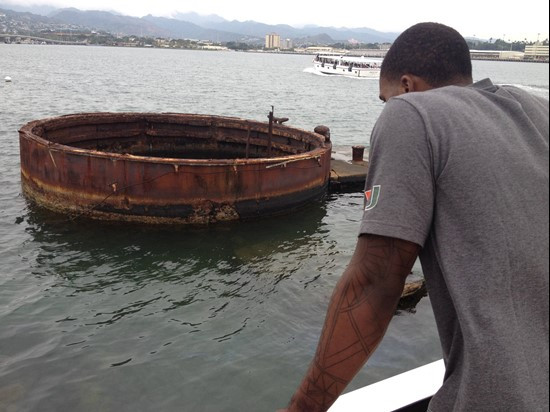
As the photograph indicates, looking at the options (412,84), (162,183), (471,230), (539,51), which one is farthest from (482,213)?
(162,183)

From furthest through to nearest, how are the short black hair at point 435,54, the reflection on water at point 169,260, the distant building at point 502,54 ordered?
the reflection on water at point 169,260 → the distant building at point 502,54 → the short black hair at point 435,54

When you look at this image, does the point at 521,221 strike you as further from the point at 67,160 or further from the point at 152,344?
the point at 67,160

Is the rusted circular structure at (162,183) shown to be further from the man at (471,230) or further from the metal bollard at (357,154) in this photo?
the man at (471,230)

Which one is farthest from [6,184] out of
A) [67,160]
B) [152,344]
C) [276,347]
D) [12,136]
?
[276,347]

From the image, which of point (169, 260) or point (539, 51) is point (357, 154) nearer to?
point (169, 260)

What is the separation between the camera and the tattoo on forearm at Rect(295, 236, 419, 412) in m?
1.52

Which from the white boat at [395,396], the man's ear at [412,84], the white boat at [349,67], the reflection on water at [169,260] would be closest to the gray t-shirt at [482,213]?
the man's ear at [412,84]

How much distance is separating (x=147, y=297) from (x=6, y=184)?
10.1 m

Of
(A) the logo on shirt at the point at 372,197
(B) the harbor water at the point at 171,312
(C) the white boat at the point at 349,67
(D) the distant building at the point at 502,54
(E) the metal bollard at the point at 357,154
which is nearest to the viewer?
(A) the logo on shirt at the point at 372,197

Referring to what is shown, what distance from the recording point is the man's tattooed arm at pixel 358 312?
1516 mm

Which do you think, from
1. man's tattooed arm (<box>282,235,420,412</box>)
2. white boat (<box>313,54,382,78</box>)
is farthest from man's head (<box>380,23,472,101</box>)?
white boat (<box>313,54,382,78</box>)

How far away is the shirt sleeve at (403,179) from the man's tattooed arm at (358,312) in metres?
0.06

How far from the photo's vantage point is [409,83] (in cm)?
174

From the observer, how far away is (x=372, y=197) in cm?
149
